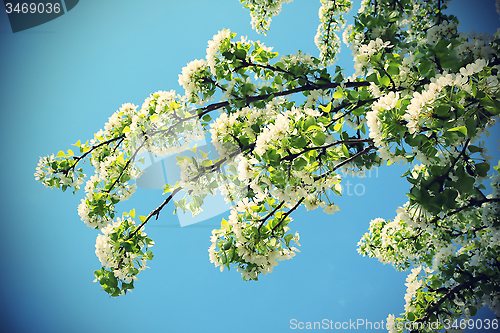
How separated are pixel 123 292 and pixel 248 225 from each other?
3.90 ft

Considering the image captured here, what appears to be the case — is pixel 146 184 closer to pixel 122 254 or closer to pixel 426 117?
pixel 122 254

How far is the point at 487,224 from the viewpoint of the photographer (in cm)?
237

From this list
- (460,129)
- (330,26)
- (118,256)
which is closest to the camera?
(460,129)

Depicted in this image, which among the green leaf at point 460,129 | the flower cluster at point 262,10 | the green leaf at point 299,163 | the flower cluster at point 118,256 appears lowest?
the flower cluster at point 118,256

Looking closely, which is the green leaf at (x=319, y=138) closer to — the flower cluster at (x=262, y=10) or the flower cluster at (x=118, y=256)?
the flower cluster at (x=118, y=256)

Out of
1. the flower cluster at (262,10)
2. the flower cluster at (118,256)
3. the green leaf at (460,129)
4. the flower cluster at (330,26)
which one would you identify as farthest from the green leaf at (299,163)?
the flower cluster at (330,26)

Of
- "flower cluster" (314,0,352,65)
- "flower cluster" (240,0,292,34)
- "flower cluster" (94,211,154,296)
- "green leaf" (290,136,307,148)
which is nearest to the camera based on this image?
"green leaf" (290,136,307,148)

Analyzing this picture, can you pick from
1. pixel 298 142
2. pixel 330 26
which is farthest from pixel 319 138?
pixel 330 26

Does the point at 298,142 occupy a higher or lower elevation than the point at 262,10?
lower

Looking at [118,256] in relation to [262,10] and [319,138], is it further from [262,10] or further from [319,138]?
[262,10]

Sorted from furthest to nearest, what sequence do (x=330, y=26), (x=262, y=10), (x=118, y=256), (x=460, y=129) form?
(x=330, y=26) → (x=262, y=10) → (x=118, y=256) → (x=460, y=129)

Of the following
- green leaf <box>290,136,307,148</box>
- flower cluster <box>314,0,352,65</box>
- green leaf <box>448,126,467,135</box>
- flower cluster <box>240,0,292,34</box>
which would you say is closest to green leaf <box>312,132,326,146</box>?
green leaf <box>290,136,307,148</box>

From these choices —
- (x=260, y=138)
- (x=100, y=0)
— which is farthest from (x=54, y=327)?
(x=260, y=138)

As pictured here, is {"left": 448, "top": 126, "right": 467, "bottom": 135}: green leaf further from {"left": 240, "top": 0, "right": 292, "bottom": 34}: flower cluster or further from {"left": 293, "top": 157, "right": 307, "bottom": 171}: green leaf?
{"left": 240, "top": 0, "right": 292, "bottom": 34}: flower cluster
